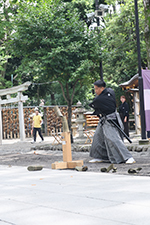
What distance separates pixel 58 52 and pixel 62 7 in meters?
2.29

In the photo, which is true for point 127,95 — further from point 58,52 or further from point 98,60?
point 58,52

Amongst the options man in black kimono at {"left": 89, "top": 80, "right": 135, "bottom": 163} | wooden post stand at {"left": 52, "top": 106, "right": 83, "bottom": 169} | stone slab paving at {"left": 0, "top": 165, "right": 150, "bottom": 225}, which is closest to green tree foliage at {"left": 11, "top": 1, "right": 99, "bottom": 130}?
man in black kimono at {"left": 89, "top": 80, "right": 135, "bottom": 163}

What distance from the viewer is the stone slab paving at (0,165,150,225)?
3.25m

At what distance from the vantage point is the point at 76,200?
4.12 metres

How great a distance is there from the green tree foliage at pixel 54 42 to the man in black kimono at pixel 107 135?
7.09m

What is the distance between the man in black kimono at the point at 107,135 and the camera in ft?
25.4

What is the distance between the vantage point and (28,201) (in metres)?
4.23

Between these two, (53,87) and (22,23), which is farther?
(53,87)

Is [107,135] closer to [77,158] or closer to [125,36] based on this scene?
[77,158]

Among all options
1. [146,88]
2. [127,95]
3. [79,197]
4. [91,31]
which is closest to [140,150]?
[146,88]

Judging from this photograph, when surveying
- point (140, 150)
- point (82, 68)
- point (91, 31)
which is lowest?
point (140, 150)

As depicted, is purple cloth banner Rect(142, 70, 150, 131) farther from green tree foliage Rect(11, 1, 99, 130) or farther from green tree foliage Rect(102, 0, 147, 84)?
green tree foliage Rect(102, 0, 147, 84)

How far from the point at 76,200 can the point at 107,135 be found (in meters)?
3.83

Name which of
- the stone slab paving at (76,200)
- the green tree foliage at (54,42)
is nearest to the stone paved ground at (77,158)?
the stone slab paving at (76,200)
